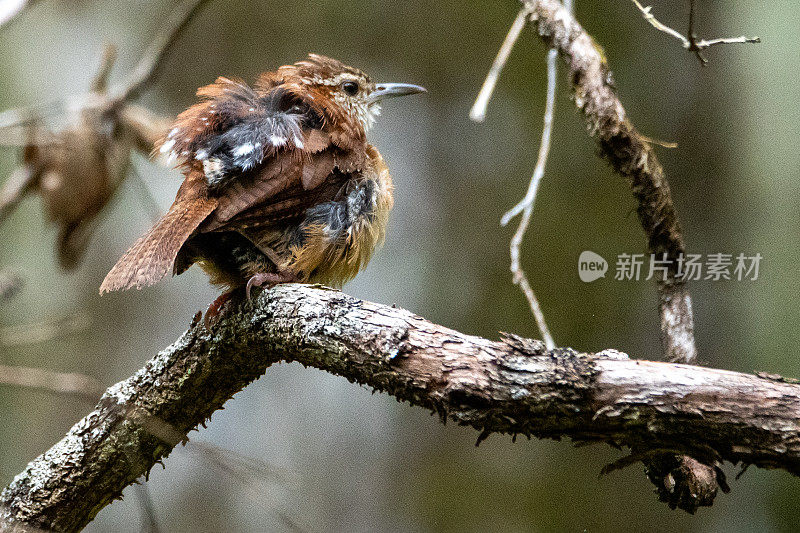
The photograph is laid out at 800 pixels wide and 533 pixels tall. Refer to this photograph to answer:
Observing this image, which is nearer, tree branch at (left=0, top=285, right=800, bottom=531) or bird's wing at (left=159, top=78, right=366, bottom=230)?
tree branch at (left=0, top=285, right=800, bottom=531)

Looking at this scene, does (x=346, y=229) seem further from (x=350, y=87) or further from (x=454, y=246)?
(x=454, y=246)

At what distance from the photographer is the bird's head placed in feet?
8.98

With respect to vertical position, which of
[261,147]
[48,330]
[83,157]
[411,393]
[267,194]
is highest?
[83,157]

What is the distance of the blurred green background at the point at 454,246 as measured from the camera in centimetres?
431

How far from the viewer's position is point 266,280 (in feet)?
6.92

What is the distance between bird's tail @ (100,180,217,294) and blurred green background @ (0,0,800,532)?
2.61 meters

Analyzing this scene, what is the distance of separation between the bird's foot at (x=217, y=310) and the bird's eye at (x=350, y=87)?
1.15 m

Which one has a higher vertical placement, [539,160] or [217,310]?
[539,160]

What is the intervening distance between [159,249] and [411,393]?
889mm

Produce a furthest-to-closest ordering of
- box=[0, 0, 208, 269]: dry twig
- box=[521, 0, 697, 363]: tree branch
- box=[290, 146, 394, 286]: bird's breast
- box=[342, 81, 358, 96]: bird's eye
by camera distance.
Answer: box=[0, 0, 208, 269]: dry twig < box=[342, 81, 358, 96]: bird's eye < box=[521, 0, 697, 363]: tree branch < box=[290, 146, 394, 286]: bird's breast

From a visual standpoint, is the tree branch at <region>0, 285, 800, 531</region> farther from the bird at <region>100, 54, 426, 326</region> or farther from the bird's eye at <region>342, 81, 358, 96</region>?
the bird's eye at <region>342, 81, 358, 96</region>

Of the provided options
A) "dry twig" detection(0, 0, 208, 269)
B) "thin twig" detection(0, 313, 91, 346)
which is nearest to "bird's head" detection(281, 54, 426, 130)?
"dry twig" detection(0, 0, 208, 269)

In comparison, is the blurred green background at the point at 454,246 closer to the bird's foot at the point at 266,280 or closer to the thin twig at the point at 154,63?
the thin twig at the point at 154,63

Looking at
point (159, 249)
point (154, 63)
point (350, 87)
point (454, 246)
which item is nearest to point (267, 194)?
point (159, 249)
